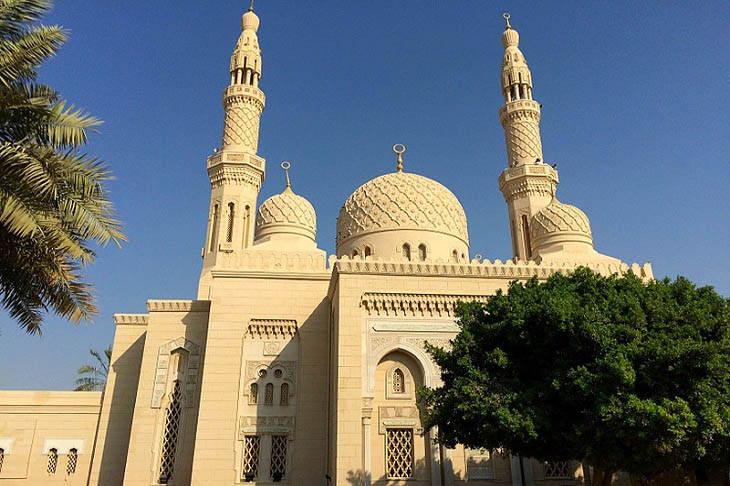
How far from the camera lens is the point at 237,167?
65.8 ft

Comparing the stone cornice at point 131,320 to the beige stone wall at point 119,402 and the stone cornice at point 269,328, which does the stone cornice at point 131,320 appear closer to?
the beige stone wall at point 119,402

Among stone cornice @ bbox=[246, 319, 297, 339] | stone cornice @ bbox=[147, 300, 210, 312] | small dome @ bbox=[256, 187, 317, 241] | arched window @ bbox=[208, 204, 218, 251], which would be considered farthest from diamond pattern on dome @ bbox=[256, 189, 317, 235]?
stone cornice @ bbox=[246, 319, 297, 339]

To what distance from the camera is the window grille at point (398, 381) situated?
1285 cm

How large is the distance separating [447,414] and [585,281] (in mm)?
3545

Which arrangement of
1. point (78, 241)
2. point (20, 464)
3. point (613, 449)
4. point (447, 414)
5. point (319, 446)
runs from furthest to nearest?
1. point (20, 464)
2. point (319, 446)
3. point (447, 414)
4. point (613, 449)
5. point (78, 241)

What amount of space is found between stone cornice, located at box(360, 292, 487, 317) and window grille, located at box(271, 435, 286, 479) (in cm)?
389

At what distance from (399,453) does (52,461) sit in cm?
1117

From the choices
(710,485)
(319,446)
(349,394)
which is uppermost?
(349,394)

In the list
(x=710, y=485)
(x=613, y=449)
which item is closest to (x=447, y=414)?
(x=613, y=449)

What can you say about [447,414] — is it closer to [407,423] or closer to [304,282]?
[407,423]

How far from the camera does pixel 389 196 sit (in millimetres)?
19109

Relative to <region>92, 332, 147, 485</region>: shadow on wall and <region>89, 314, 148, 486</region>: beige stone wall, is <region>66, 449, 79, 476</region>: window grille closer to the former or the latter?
<region>89, 314, 148, 486</region>: beige stone wall

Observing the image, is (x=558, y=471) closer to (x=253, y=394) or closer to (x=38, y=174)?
(x=253, y=394)

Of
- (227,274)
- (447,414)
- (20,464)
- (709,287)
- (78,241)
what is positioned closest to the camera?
(78,241)
